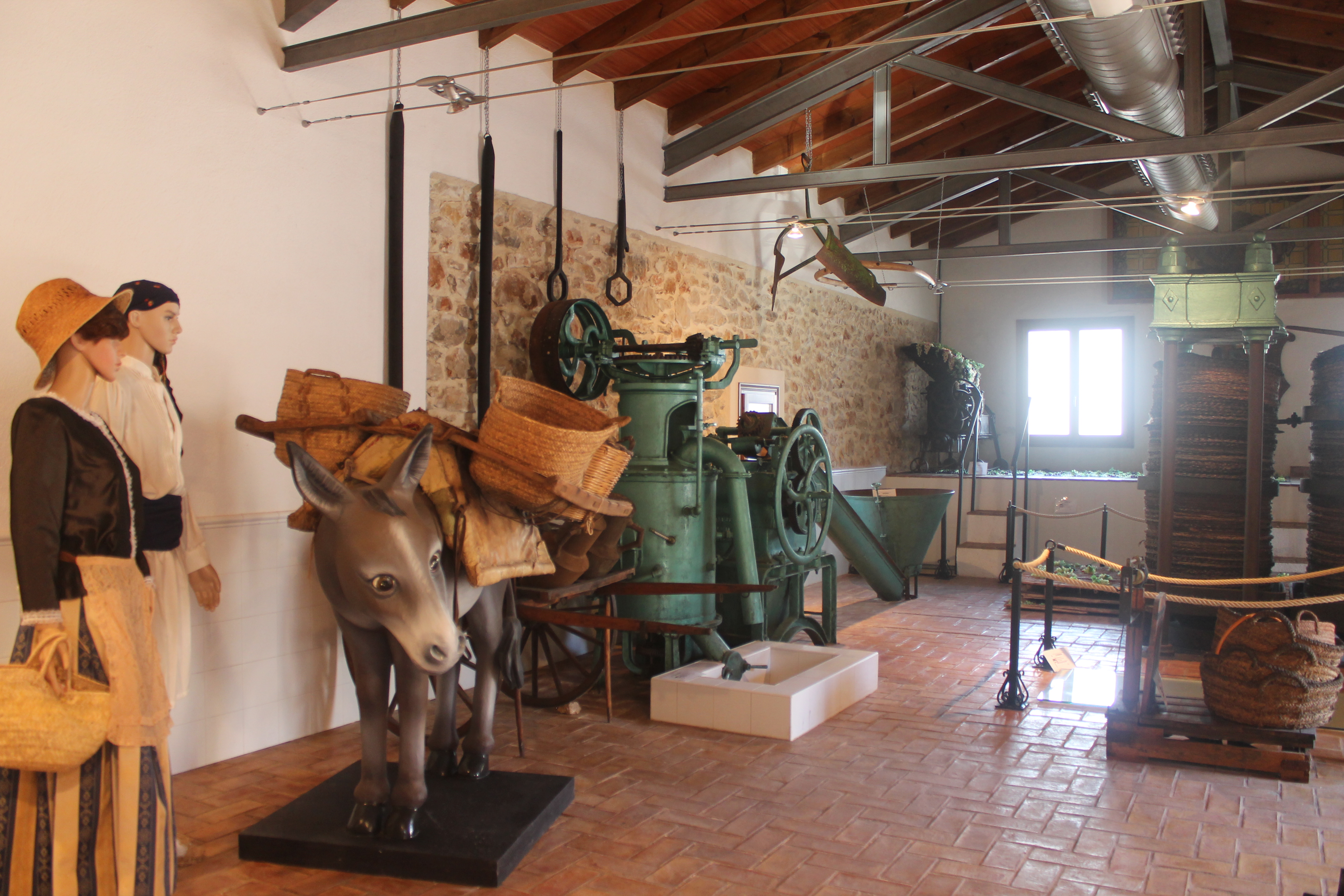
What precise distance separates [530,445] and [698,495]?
2371 mm

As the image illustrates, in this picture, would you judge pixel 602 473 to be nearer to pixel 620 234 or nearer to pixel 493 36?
pixel 493 36

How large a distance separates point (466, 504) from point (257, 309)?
6.24 ft

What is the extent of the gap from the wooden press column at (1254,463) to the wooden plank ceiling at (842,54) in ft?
9.74

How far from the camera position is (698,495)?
538 centimetres

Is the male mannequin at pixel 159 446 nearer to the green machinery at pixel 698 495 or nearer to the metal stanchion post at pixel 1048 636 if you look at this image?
the green machinery at pixel 698 495

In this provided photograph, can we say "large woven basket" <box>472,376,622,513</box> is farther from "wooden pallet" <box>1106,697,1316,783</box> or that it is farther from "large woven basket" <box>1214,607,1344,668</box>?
"large woven basket" <box>1214,607,1344,668</box>

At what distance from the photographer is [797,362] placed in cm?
999

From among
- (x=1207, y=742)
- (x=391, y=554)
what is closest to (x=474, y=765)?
(x=391, y=554)

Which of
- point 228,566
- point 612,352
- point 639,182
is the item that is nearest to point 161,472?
point 228,566

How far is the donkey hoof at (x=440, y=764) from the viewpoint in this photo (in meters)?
3.71

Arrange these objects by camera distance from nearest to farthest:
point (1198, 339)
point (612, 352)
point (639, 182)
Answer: point (612, 352), point (1198, 339), point (639, 182)

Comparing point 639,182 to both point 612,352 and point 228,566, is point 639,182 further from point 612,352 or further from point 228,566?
point 228,566

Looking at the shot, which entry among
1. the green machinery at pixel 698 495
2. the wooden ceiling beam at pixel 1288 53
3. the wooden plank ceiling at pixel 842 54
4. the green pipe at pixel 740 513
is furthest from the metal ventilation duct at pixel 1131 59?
the green pipe at pixel 740 513

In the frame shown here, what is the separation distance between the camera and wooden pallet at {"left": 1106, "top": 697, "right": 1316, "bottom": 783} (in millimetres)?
4133
